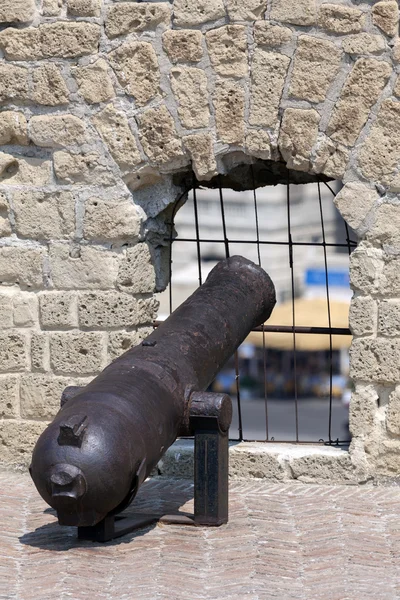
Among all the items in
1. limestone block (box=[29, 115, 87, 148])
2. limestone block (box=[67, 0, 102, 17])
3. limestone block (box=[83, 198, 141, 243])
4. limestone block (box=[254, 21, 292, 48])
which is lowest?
limestone block (box=[83, 198, 141, 243])

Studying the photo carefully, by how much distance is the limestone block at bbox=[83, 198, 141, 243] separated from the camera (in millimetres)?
6059

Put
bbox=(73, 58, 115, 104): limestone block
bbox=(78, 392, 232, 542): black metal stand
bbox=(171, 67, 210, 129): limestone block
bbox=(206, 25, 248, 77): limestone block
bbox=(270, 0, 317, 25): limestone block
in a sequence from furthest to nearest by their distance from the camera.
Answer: bbox=(73, 58, 115, 104): limestone block, bbox=(171, 67, 210, 129): limestone block, bbox=(206, 25, 248, 77): limestone block, bbox=(270, 0, 317, 25): limestone block, bbox=(78, 392, 232, 542): black metal stand

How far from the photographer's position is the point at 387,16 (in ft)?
18.2

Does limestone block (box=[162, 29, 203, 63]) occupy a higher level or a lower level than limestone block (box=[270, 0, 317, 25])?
lower

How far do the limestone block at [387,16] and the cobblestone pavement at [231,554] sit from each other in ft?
8.02

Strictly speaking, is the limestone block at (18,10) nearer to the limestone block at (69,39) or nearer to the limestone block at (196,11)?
the limestone block at (69,39)

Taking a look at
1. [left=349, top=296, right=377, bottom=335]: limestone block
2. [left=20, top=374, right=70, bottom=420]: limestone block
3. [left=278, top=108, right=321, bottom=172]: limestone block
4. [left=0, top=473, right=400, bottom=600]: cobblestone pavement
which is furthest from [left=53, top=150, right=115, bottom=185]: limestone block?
[left=0, top=473, right=400, bottom=600]: cobblestone pavement

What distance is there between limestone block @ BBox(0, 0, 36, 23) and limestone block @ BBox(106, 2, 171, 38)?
473 mm

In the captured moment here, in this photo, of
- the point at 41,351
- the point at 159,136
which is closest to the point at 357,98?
the point at 159,136

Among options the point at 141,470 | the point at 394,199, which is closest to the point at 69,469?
the point at 141,470

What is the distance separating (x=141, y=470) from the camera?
4.48 meters

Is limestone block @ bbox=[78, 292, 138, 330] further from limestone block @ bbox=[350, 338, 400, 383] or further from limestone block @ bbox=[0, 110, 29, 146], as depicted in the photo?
limestone block @ bbox=[350, 338, 400, 383]

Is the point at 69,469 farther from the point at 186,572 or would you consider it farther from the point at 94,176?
the point at 94,176

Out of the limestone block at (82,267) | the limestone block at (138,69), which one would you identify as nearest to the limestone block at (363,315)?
the limestone block at (82,267)
